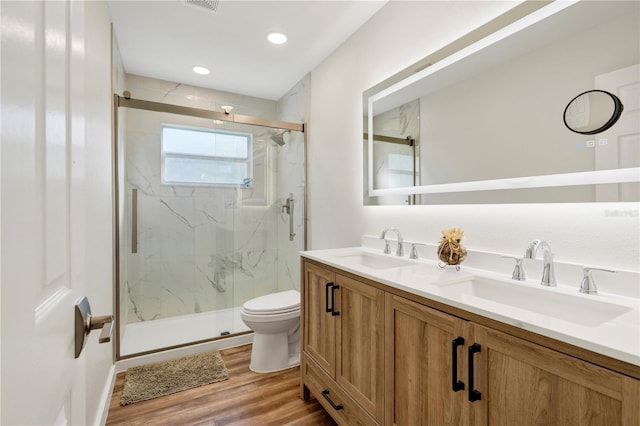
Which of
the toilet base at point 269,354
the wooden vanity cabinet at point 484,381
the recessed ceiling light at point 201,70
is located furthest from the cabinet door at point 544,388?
the recessed ceiling light at point 201,70

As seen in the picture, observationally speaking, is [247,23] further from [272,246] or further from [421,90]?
[272,246]

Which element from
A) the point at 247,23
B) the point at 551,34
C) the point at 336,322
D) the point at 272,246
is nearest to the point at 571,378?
the point at 336,322

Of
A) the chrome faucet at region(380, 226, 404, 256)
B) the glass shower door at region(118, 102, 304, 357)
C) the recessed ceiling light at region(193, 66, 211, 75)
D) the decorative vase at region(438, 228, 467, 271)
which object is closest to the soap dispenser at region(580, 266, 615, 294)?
the decorative vase at region(438, 228, 467, 271)

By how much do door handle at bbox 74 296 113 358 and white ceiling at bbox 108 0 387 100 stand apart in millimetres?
2048

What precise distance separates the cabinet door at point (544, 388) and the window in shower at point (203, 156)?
2.68 m

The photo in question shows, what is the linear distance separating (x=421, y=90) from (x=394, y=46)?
0.41 metres

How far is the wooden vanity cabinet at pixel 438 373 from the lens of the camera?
67 centimetres

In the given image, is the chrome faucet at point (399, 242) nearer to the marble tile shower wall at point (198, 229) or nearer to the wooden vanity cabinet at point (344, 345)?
the wooden vanity cabinet at point (344, 345)

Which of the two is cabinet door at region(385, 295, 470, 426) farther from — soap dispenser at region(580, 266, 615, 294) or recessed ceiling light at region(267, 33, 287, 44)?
recessed ceiling light at region(267, 33, 287, 44)

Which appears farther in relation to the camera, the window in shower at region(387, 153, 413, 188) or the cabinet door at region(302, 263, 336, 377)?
the window in shower at region(387, 153, 413, 188)

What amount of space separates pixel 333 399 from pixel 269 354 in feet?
2.71

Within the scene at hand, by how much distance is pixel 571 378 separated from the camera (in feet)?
2.23

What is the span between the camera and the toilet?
2180 mm

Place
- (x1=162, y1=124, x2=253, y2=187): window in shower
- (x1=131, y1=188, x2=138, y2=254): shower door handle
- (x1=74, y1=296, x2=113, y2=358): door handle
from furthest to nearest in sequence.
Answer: (x1=162, y1=124, x2=253, y2=187): window in shower
(x1=131, y1=188, x2=138, y2=254): shower door handle
(x1=74, y1=296, x2=113, y2=358): door handle
